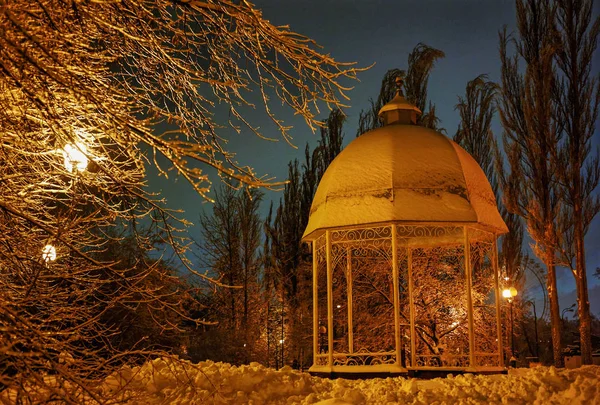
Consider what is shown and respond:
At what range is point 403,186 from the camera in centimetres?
1216

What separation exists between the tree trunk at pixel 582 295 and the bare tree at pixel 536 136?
94 cm

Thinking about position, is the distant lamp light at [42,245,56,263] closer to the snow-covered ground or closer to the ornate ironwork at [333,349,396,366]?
the snow-covered ground

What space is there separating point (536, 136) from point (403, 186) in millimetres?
12485

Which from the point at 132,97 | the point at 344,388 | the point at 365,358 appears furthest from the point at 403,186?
the point at 132,97

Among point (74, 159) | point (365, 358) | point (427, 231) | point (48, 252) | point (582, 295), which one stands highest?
point (427, 231)

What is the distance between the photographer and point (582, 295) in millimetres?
21984

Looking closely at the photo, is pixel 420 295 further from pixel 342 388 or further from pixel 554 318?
pixel 342 388

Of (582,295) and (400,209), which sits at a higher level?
(400,209)

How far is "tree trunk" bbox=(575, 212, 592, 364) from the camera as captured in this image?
70.3 feet

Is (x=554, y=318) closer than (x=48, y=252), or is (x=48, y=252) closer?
(x=48, y=252)

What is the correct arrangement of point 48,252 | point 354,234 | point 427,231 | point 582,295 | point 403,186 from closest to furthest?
1. point 48,252
2. point 403,186
3. point 354,234
4. point 427,231
5. point 582,295

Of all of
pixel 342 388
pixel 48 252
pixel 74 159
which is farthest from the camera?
pixel 342 388

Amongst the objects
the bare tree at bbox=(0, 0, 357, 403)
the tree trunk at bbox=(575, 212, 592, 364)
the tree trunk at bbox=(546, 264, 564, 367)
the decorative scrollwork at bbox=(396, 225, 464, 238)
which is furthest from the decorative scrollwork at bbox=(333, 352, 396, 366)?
the tree trunk at bbox=(546, 264, 564, 367)

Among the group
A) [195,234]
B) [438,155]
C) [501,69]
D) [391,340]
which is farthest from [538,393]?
[195,234]
